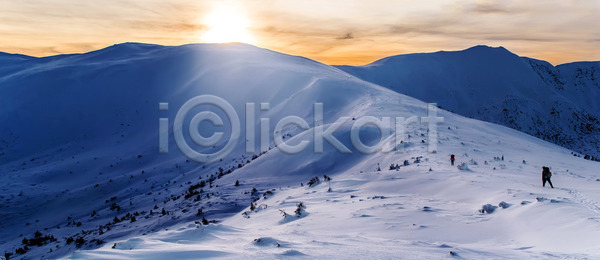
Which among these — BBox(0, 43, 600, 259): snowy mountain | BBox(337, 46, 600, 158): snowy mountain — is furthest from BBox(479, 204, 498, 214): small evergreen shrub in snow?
BBox(337, 46, 600, 158): snowy mountain

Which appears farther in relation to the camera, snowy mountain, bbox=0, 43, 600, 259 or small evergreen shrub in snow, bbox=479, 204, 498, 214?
small evergreen shrub in snow, bbox=479, 204, 498, 214

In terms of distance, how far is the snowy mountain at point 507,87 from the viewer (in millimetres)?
60500

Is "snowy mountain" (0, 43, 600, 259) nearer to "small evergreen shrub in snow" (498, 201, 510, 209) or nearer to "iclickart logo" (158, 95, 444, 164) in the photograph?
"small evergreen shrub in snow" (498, 201, 510, 209)

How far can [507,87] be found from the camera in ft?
233

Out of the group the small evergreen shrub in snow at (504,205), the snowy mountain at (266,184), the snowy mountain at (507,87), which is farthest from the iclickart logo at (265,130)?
the snowy mountain at (507,87)

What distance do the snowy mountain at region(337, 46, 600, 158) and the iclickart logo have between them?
3658 centimetres

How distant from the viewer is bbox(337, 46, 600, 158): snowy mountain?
60.5 meters

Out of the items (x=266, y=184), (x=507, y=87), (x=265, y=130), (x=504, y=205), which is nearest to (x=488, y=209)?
(x=504, y=205)

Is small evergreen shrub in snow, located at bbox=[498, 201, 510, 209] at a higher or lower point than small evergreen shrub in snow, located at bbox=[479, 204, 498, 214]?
higher

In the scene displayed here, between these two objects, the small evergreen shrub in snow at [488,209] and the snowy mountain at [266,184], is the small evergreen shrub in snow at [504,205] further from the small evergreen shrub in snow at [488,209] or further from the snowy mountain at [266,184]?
the small evergreen shrub in snow at [488,209]

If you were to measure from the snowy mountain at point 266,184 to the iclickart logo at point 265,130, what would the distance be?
415 mm

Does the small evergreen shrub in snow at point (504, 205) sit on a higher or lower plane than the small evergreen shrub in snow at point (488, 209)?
higher

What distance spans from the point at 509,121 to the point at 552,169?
49722 millimetres

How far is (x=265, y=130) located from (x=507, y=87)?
191 ft
